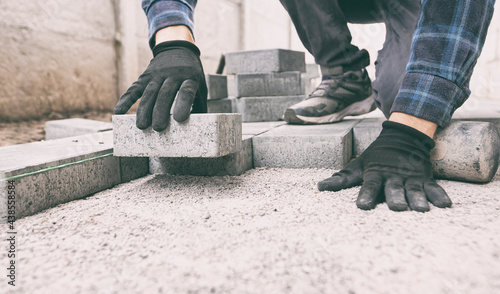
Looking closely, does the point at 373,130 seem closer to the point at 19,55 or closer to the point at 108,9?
the point at 19,55

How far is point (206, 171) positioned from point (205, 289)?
999 mm

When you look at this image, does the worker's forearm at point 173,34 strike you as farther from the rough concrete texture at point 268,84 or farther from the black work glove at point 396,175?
the rough concrete texture at point 268,84

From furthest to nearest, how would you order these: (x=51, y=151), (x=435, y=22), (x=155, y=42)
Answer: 1. (x=155, y=42)
2. (x=51, y=151)
3. (x=435, y=22)

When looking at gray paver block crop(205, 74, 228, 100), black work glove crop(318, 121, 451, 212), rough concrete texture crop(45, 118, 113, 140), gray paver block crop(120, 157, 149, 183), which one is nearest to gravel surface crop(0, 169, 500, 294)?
black work glove crop(318, 121, 451, 212)

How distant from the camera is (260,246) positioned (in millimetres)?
879

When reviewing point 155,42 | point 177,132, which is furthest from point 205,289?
point 155,42

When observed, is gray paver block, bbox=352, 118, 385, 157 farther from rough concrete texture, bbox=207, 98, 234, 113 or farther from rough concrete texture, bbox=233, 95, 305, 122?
rough concrete texture, bbox=207, 98, 234, 113

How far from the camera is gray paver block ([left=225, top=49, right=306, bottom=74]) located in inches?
126

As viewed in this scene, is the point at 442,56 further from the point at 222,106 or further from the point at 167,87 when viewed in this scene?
the point at 222,106

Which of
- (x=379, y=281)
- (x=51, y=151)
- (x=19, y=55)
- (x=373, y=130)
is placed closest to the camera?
(x=379, y=281)

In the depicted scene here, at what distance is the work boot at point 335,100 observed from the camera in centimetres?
228

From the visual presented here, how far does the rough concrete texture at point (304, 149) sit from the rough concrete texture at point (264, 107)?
1.22m

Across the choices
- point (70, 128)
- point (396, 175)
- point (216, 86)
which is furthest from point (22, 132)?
point (396, 175)

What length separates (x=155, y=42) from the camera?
1.67m
